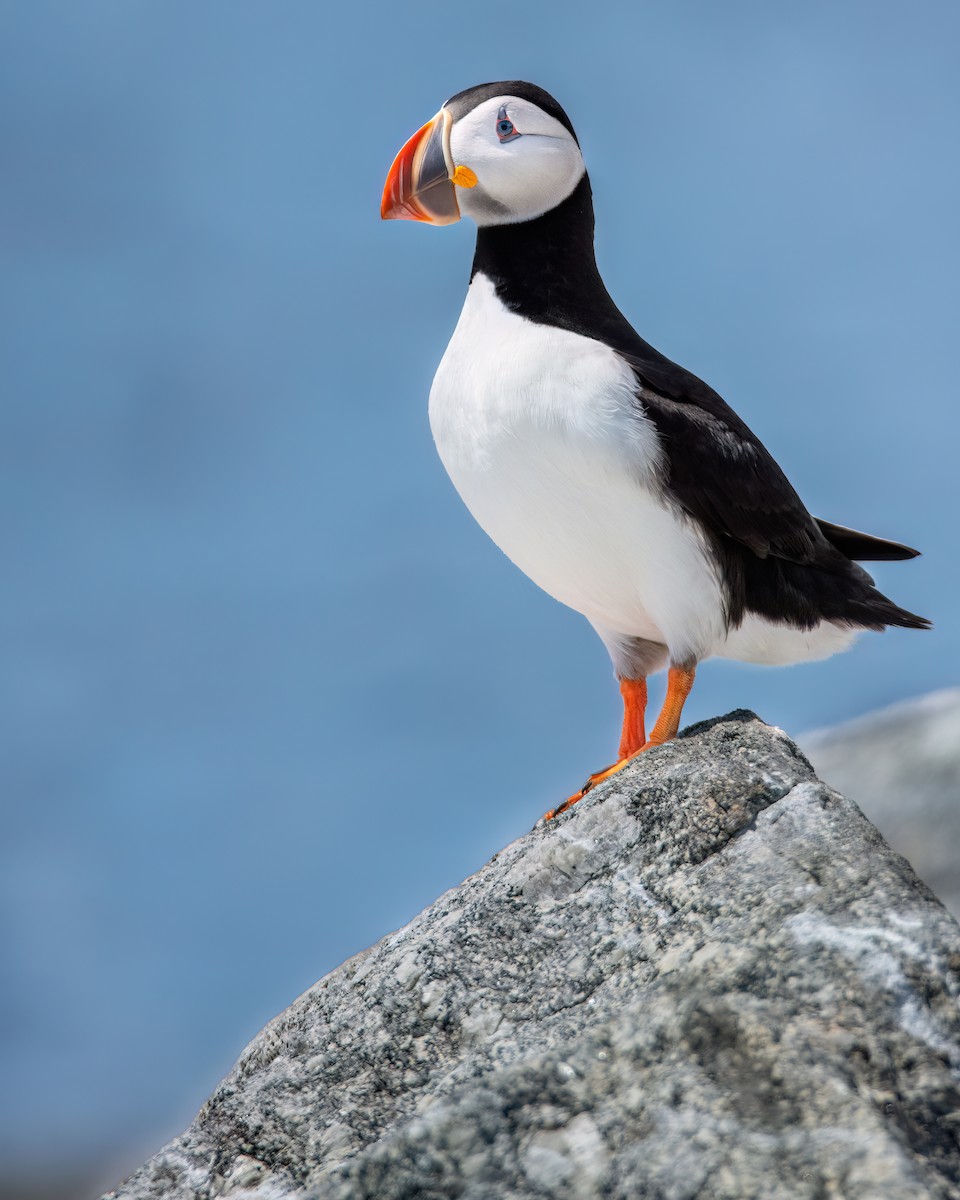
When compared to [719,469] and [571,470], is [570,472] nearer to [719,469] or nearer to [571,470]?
[571,470]

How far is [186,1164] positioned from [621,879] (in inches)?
53.3

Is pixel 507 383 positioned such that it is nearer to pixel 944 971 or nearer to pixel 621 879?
pixel 621 879

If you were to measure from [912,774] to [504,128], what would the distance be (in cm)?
777

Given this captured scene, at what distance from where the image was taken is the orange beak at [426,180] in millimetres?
4668

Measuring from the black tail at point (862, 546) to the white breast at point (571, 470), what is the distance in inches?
41.2

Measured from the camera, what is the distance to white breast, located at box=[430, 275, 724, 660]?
14.1 ft

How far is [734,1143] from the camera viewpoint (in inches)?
93.6

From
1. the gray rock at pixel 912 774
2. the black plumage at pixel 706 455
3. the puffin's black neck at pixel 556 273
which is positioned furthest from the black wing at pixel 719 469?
the gray rock at pixel 912 774

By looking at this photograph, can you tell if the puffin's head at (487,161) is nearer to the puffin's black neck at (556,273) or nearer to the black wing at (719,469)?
the puffin's black neck at (556,273)

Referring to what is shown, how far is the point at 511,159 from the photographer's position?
4648 mm

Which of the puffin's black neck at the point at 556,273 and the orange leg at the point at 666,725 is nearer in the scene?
the orange leg at the point at 666,725

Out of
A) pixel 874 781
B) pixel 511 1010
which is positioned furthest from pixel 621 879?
pixel 874 781

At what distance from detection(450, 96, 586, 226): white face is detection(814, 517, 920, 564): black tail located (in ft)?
5.93

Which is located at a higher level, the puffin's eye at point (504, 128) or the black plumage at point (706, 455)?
the puffin's eye at point (504, 128)
